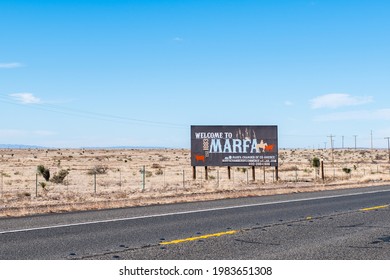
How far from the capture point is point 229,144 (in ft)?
116

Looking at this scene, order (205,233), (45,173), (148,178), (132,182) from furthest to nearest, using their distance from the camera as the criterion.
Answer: (148,178), (45,173), (132,182), (205,233)

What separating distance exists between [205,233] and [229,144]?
2487 cm

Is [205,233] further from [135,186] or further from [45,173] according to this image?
[45,173]

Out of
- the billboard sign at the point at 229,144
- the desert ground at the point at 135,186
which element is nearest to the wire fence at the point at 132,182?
the desert ground at the point at 135,186

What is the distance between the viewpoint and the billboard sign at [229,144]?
116 feet

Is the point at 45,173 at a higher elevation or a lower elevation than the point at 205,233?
higher

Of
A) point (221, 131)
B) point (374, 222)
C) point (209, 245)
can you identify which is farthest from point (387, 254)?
point (221, 131)

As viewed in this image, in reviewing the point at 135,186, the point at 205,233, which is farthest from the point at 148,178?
the point at 205,233

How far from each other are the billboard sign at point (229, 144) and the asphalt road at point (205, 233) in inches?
742

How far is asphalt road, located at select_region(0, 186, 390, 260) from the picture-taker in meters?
8.52

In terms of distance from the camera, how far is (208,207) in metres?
16.6

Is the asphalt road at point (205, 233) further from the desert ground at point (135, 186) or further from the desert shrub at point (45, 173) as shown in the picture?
the desert shrub at point (45, 173)
